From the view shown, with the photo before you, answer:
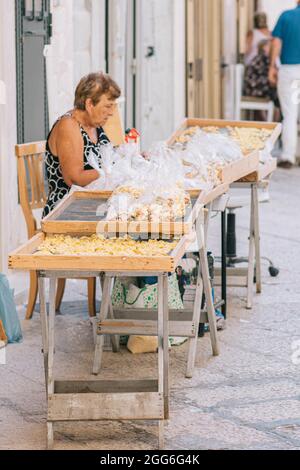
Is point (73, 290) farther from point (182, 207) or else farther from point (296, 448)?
point (296, 448)

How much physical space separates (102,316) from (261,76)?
8879mm

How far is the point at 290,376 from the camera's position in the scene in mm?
6074

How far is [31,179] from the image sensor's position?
282 inches

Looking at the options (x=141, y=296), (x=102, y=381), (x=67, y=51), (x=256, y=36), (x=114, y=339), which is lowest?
(x=114, y=339)

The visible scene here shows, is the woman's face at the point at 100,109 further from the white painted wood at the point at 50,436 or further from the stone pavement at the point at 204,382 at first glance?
the white painted wood at the point at 50,436

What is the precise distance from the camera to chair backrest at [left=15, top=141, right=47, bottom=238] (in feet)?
23.0

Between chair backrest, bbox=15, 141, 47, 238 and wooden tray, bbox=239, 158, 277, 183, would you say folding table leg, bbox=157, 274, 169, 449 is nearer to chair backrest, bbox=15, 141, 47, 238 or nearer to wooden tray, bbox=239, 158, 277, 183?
chair backrest, bbox=15, 141, 47, 238

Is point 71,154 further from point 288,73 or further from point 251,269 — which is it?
point 288,73

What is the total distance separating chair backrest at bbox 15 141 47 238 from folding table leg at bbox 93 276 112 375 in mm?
1070

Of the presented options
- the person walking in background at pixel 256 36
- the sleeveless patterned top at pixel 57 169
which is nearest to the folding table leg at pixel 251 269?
the sleeveless patterned top at pixel 57 169

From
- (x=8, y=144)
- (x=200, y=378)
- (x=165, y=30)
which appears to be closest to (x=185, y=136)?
(x=8, y=144)

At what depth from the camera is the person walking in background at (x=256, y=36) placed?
48.4 feet

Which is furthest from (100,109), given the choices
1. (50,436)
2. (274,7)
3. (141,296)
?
(274,7)

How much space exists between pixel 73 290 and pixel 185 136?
1.34m
